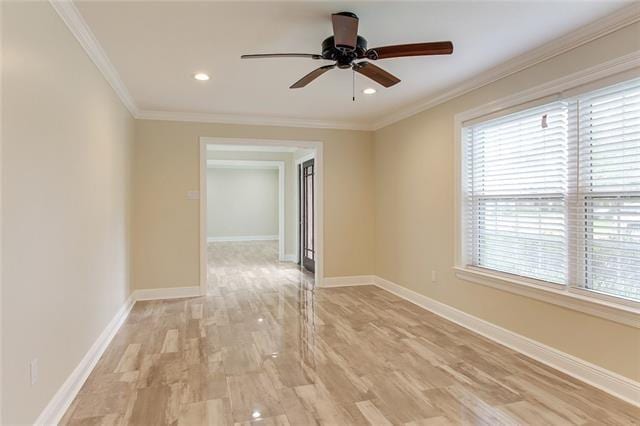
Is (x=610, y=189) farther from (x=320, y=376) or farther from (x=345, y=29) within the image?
(x=320, y=376)

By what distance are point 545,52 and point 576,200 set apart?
1198mm

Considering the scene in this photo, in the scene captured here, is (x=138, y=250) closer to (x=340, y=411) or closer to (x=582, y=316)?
(x=340, y=411)

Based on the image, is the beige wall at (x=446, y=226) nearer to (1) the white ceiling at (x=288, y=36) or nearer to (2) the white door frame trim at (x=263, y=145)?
(1) the white ceiling at (x=288, y=36)

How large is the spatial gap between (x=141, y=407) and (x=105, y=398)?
31 centimetres

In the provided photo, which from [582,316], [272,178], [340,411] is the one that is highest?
[272,178]

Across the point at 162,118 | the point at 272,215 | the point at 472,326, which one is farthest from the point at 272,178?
the point at 472,326

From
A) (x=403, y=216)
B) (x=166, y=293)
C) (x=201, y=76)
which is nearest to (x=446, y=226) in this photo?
(x=403, y=216)

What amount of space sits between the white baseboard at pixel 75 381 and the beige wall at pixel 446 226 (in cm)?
344

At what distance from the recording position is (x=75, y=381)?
97.4 inches

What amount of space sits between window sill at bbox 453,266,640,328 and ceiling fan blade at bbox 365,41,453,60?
2.00 m

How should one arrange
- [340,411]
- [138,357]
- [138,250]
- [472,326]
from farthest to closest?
[138,250]
[472,326]
[138,357]
[340,411]

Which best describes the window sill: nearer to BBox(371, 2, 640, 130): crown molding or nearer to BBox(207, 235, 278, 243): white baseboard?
BBox(371, 2, 640, 130): crown molding

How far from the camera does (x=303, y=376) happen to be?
272cm

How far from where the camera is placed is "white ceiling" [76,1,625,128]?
92.3 inches
